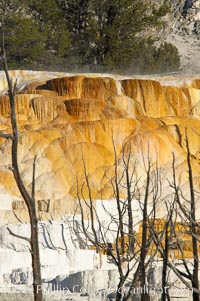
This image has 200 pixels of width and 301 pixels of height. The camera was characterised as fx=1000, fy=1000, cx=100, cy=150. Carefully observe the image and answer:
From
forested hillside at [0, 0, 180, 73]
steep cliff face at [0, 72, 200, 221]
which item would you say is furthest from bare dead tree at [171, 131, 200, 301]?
→ forested hillside at [0, 0, 180, 73]

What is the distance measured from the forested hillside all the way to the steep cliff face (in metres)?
9.29

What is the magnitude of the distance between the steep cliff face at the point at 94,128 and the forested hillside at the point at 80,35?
9.29 meters

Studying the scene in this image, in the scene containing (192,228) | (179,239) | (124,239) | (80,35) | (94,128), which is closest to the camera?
(192,228)

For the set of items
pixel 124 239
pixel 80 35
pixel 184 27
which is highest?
pixel 184 27

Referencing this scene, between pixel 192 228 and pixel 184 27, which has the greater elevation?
pixel 184 27

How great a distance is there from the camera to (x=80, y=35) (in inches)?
1658

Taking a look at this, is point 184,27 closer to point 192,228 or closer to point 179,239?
point 179,239

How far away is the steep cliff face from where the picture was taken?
913 inches

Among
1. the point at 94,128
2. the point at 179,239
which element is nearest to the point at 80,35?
the point at 94,128

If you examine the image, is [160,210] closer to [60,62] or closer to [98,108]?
[98,108]

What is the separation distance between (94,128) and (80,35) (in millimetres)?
16938

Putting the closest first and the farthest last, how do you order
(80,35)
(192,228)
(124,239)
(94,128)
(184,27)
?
(192,228), (124,239), (94,128), (80,35), (184,27)

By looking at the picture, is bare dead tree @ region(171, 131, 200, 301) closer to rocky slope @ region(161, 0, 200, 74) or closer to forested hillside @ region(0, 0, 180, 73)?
forested hillside @ region(0, 0, 180, 73)

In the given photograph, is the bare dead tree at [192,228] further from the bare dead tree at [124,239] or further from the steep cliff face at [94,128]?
the steep cliff face at [94,128]
